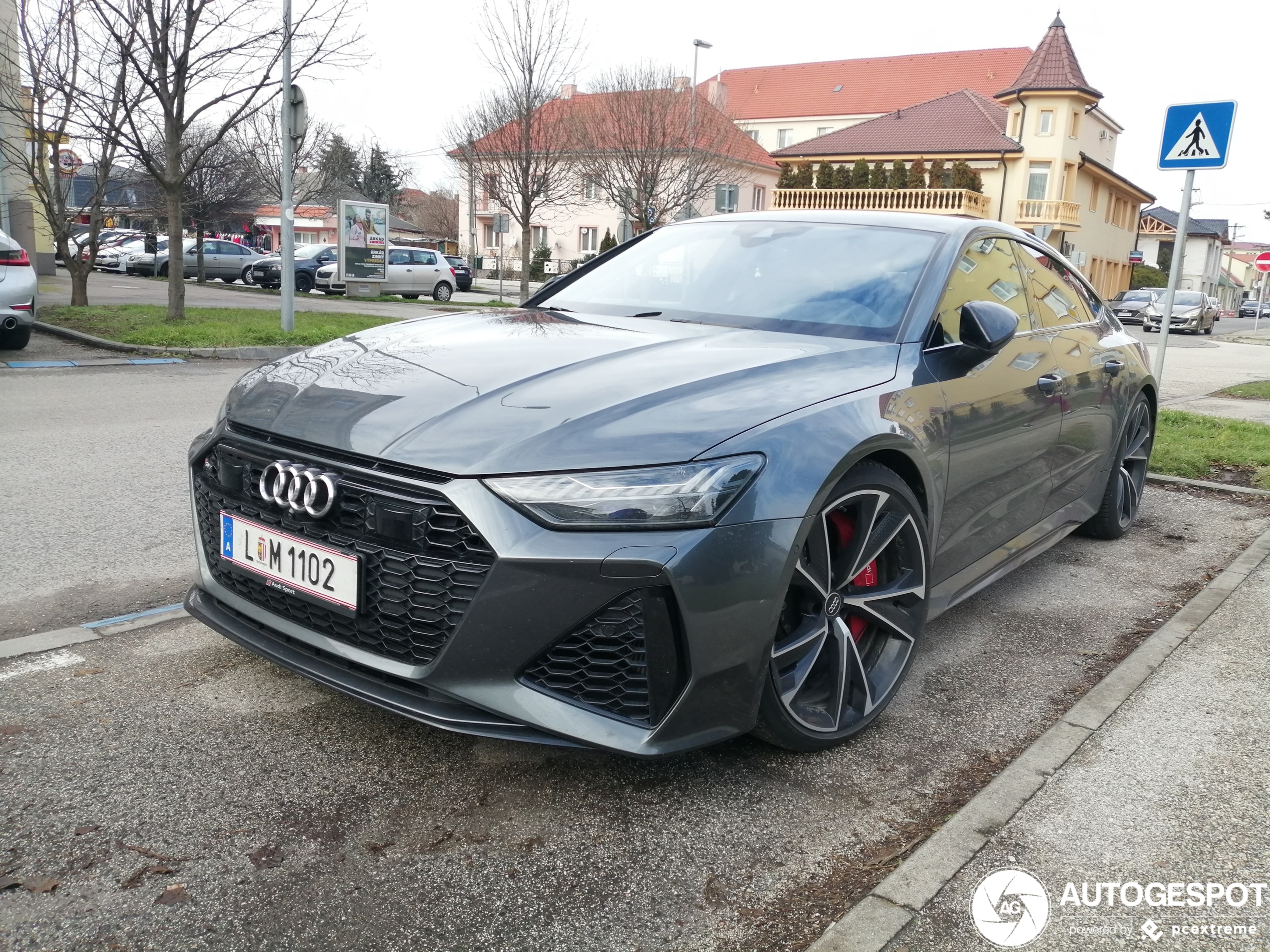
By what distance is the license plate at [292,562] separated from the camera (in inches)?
94.9

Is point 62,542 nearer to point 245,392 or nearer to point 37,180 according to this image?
point 245,392

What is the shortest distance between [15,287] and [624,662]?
34.7 feet

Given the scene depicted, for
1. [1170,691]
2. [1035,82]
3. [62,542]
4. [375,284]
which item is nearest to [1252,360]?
[375,284]

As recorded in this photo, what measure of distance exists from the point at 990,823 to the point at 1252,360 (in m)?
22.3

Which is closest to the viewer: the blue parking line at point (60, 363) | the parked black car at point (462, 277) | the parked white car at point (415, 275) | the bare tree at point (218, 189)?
the blue parking line at point (60, 363)

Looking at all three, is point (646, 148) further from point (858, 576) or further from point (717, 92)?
point (717, 92)

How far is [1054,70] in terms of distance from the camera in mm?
54156

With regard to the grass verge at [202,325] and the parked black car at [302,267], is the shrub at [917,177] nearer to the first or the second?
the parked black car at [302,267]

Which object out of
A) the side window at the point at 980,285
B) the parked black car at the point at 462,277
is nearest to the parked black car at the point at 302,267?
the parked black car at the point at 462,277

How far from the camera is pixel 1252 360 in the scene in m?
21.3

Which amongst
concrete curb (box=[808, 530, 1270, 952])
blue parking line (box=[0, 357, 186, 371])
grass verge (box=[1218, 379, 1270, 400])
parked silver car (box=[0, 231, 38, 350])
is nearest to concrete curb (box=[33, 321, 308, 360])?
blue parking line (box=[0, 357, 186, 371])

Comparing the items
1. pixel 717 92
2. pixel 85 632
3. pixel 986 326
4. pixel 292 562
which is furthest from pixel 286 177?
pixel 717 92

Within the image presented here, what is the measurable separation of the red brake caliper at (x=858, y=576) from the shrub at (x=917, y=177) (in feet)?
159

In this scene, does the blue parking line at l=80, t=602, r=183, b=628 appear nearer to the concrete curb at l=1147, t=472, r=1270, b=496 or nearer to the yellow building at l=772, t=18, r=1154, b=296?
the concrete curb at l=1147, t=472, r=1270, b=496
